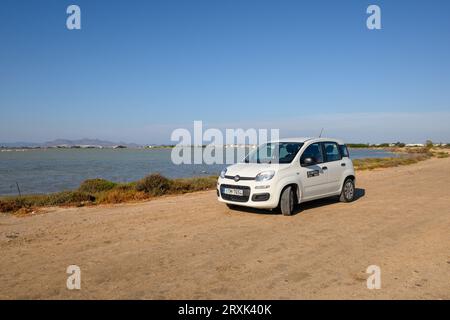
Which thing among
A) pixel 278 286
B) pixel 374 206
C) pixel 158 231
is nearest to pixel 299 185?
pixel 374 206

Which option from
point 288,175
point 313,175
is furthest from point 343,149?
point 288,175

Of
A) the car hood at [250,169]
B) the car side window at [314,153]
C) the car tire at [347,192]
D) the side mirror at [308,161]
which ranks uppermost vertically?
the car side window at [314,153]

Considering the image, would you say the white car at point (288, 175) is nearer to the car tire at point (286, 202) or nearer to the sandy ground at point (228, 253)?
the car tire at point (286, 202)

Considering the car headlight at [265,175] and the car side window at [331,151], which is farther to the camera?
the car side window at [331,151]

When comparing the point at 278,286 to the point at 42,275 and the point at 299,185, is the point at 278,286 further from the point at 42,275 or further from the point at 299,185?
the point at 299,185

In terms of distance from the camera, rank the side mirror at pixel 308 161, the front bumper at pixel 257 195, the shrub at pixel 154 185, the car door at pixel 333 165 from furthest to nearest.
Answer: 1. the shrub at pixel 154 185
2. the car door at pixel 333 165
3. the side mirror at pixel 308 161
4. the front bumper at pixel 257 195

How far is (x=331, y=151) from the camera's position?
9.46 meters

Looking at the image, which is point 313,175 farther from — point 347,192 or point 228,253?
point 228,253

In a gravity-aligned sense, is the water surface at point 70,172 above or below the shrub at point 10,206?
below

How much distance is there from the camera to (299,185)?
8117 millimetres

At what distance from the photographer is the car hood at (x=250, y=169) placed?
7.80 metres

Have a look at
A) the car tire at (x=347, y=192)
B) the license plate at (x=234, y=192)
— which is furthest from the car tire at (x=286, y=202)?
the car tire at (x=347, y=192)

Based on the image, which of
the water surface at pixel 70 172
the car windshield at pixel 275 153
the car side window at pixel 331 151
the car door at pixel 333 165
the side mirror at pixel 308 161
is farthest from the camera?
the water surface at pixel 70 172

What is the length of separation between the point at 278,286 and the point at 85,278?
241 centimetres
